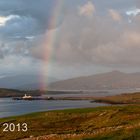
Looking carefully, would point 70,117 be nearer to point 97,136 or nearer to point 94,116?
point 94,116

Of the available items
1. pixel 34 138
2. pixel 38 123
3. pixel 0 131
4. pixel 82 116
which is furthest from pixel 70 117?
pixel 34 138

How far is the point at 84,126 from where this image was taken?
60.6 metres

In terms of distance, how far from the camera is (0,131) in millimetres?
58219

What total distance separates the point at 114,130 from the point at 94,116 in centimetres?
2531

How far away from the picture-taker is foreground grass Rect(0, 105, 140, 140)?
143 ft

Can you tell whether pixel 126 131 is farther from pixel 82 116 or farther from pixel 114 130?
pixel 82 116

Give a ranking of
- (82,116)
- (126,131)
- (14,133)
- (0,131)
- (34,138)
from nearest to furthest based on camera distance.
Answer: (126,131), (34,138), (14,133), (0,131), (82,116)

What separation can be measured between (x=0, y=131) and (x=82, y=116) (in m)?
20.4

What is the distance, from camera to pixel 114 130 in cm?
4588

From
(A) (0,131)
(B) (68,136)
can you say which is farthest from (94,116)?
(B) (68,136)

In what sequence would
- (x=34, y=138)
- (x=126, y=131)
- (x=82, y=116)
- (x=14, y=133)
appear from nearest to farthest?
1. (x=126, y=131)
2. (x=34, y=138)
3. (x=14, y=133)
4. (x=82, y=116)

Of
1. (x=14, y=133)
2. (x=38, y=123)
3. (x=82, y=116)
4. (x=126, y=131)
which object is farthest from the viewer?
(x=82, y=116)

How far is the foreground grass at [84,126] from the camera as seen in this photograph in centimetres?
4367

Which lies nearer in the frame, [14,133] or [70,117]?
[14,133]
